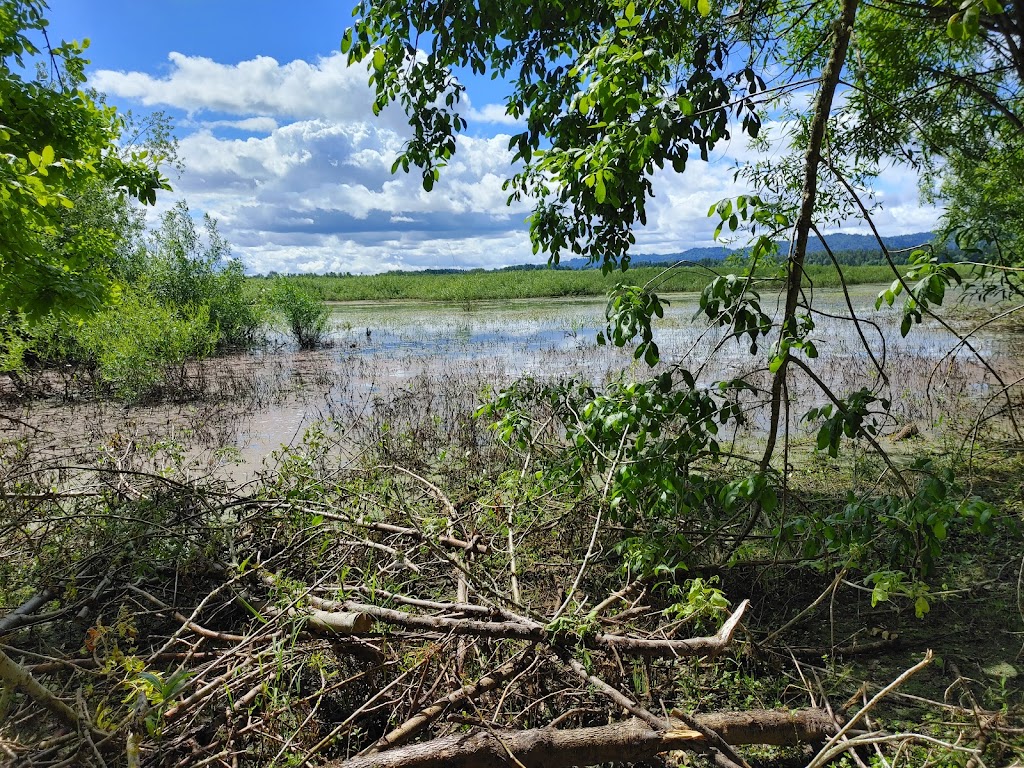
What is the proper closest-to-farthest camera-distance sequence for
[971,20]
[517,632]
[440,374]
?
[971,20], [517,632], [440,374]

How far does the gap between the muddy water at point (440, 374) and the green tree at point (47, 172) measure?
4.79 ft

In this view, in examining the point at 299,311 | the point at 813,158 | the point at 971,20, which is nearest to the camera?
the point at 971,20

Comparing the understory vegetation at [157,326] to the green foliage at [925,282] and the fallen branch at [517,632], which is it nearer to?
the fallen branch at [517,632]

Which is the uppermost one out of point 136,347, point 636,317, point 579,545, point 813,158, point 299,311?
A: point 813,158

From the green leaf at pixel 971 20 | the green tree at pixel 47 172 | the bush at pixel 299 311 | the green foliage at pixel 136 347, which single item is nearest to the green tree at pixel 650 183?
the green leaf at pixel 971 20

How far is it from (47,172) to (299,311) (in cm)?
1215

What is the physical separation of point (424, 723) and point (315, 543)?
6.45ft

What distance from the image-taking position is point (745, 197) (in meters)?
2.84

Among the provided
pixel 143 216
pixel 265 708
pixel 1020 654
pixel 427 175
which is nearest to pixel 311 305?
pixel 143 216

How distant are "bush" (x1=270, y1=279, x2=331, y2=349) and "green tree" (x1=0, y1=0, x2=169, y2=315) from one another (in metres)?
8.13

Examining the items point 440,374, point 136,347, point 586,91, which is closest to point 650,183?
point 586,91

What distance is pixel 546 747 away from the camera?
2.16m

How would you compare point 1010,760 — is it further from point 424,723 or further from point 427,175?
point 427,175

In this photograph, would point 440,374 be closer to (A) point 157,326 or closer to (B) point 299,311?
(A) point 157,326
